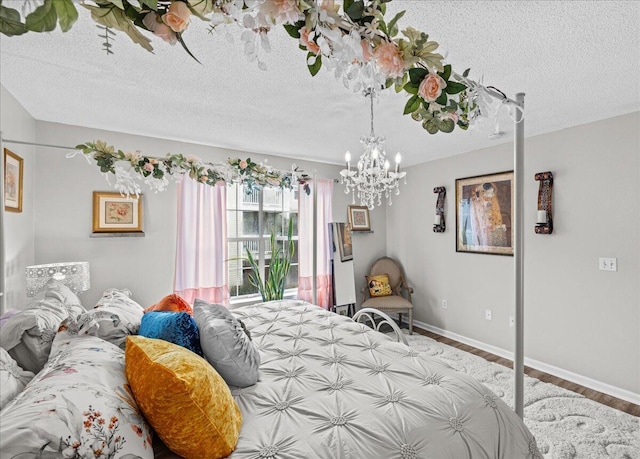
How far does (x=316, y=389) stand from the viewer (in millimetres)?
1485

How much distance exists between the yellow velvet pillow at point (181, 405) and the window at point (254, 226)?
3.05m

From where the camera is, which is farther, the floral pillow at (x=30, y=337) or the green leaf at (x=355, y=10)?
the floral pillow at (x=30, y=337)

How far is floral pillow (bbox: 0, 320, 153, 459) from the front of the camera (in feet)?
2.39

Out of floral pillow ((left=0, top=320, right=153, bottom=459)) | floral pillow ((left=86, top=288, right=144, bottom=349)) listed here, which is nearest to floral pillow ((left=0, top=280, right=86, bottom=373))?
floral pillow ((left=86, top=288, right=144, bottom=349))

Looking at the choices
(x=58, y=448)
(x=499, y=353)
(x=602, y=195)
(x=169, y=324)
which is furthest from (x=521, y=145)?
(x=499, y=353)

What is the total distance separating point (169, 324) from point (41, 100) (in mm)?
2368

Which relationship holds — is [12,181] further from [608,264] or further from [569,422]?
[608,264]

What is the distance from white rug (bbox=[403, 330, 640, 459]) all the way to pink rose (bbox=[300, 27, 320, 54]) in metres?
2.88

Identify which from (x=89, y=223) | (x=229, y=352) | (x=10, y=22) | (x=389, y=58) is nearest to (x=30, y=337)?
(x=229, y=352)

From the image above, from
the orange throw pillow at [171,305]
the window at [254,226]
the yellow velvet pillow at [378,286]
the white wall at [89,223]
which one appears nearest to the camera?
the orange throw pillow at [171,305]

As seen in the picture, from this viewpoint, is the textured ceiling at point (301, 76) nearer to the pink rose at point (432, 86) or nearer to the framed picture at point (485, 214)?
the pink rose at point (432, 86)

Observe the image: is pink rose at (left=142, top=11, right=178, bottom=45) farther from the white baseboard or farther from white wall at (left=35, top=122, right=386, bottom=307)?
the white baseboard

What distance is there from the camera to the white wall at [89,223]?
2.97m

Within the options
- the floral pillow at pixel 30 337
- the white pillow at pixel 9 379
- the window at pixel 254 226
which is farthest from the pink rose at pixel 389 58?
the window at pixel 254 226
